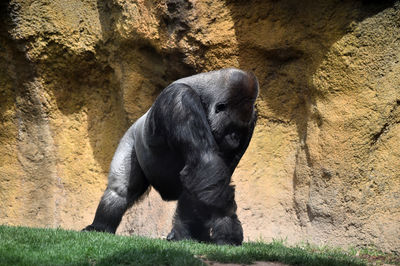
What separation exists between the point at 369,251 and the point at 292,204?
116 cm

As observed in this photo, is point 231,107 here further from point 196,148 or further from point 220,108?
point 196,148

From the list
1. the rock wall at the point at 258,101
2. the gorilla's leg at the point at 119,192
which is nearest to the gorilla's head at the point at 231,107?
the gorilla's leg at the point at 119,192

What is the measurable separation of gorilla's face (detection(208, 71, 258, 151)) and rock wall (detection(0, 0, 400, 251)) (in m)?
2.05

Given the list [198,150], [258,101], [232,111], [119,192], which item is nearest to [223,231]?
[198,150]

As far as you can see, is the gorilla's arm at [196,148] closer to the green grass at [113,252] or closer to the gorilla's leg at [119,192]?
the green grass at [113,252]

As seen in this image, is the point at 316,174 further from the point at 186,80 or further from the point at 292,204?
the point at 186,80

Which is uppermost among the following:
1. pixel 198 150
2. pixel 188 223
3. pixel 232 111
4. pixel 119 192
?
pixel 232 111

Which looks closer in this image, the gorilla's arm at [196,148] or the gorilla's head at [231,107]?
the gorilla's arm at [196,148]

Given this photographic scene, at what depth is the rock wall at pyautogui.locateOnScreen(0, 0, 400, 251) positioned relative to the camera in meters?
6.66

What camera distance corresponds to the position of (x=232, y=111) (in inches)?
199

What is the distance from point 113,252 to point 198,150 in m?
1.16

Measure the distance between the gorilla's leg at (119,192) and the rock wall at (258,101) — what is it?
5.92ft

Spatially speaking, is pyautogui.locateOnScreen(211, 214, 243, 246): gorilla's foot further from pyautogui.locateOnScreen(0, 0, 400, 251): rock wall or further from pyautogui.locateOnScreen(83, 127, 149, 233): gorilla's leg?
pyautogui.locateOnScreen(0, 0, 400, 251): rock wall

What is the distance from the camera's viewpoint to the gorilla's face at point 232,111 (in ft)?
16.6
